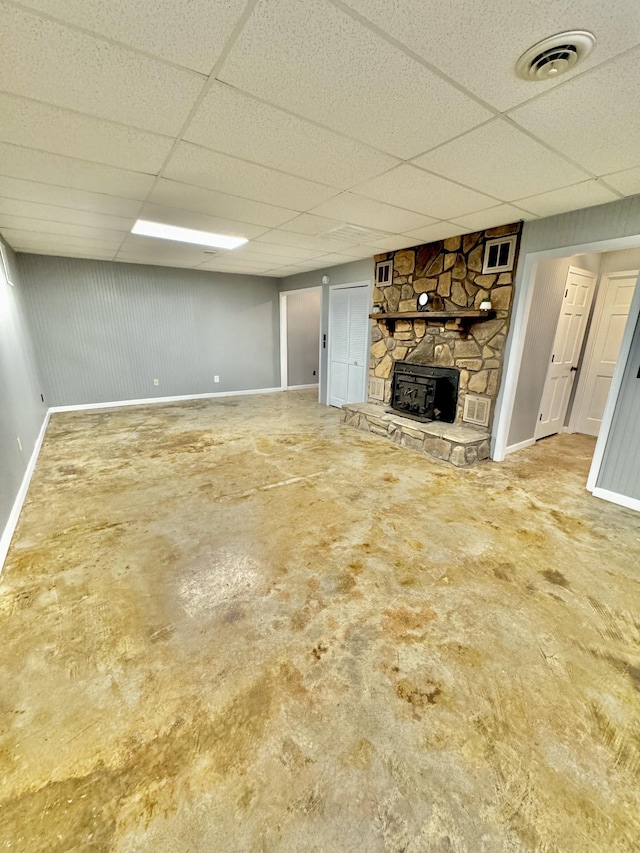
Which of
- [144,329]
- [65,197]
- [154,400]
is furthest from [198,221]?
[154,400]

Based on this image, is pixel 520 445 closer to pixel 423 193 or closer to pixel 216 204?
pixel 423 193

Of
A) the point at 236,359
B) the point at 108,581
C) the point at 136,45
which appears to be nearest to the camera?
the point at 136,45

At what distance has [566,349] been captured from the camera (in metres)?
4.51

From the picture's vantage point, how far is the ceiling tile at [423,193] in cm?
234

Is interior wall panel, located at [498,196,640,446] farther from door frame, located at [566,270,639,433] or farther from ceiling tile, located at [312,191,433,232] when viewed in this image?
door frame, located at [566,270,639,433]

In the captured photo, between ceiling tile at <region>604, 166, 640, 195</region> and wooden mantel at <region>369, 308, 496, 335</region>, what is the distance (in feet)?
4.37

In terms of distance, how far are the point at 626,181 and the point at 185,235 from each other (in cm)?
397

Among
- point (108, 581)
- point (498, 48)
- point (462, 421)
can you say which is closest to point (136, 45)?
point (498, 48)

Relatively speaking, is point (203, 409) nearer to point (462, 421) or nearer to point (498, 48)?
point (462, 421)

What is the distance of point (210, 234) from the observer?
385cm

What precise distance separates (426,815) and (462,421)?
3.69m

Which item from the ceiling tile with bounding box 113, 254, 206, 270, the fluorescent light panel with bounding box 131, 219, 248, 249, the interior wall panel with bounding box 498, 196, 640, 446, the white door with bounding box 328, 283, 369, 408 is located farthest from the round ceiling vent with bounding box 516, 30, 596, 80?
the ceiling tile with bounding box 113, 254, 206, 270

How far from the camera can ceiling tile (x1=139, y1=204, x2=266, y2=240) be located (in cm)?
307

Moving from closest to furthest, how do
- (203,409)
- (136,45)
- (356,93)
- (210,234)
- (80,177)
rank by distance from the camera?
1. (136,45)
2. (356,93)
3. (80,177)
4. (210,234)
5. (203,409)
